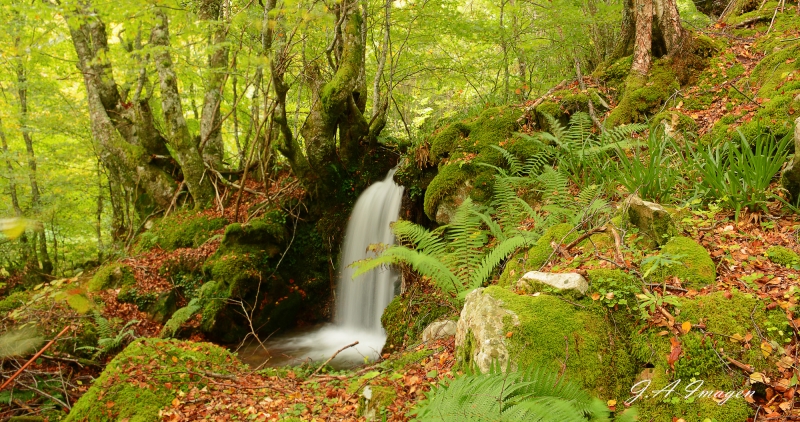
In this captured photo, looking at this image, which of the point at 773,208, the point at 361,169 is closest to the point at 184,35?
the point at 361,169

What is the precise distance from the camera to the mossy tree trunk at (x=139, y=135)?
27.8ft

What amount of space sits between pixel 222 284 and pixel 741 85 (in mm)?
7973

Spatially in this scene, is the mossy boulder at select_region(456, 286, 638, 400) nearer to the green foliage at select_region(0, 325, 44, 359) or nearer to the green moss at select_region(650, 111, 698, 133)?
the green moss at select_region(650, 111, 698, 133)

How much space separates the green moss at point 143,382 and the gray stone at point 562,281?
2.98 m

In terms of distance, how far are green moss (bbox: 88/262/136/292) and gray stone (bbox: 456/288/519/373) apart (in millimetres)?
7425

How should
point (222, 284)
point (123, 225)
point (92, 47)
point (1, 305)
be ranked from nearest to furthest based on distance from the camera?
point (1, 305), point (222, 284), point (92, 47), point (123, 225)

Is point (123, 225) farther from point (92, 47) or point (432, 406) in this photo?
point (432, 406)

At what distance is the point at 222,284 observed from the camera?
23.6ft

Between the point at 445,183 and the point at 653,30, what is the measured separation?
3537mm

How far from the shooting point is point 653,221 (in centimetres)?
286

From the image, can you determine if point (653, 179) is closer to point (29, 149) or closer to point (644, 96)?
point (644, 96)

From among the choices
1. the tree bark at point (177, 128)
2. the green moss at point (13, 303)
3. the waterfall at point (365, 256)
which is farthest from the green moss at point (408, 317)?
the green moss at point (13, 303)

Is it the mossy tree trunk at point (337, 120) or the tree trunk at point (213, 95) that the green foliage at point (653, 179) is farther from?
the tree trunk at point (213, 95)

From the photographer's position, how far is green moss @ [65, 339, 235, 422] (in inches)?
129
